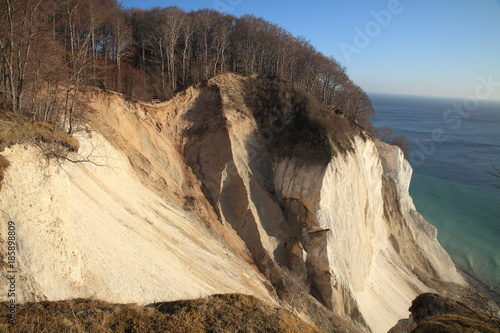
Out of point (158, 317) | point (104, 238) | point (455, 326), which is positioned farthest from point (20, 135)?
point (455, 326)

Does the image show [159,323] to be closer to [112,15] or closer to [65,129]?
[65,129]

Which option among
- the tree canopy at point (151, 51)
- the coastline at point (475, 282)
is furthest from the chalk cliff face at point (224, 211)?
the tree canopy at point (151, 51)

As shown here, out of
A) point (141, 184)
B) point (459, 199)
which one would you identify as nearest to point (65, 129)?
point (141, 184)

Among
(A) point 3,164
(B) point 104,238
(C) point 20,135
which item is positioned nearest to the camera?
(A) point 3,164

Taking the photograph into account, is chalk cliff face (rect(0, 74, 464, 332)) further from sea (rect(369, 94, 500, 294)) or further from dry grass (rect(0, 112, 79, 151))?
sea (rect(369, 94, 500, 294))

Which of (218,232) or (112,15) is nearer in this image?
(218,232)

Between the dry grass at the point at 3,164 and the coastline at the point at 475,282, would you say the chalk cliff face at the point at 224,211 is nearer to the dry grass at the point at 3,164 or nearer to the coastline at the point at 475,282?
the dry grass at the point at 3,164

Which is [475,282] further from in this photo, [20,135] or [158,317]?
[20,135]
